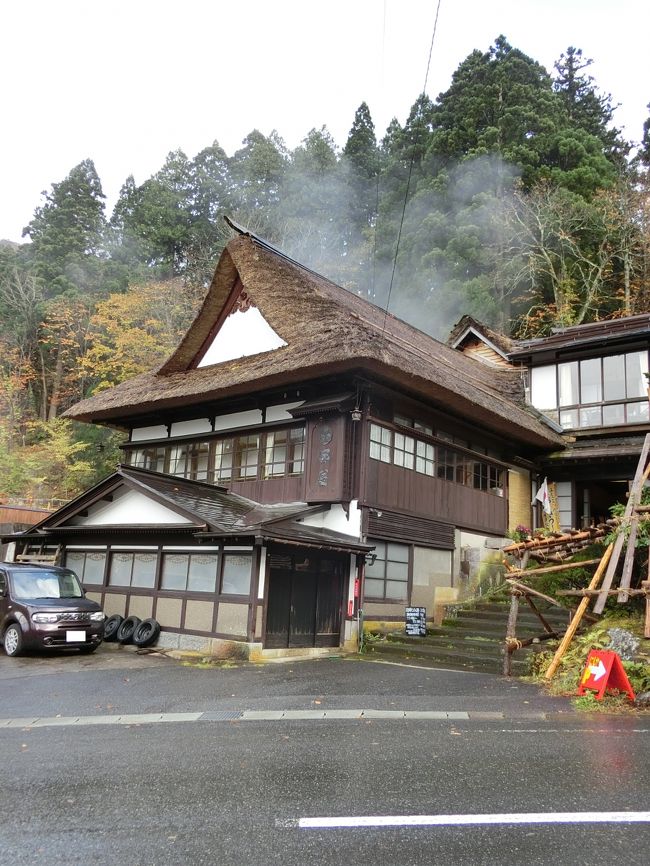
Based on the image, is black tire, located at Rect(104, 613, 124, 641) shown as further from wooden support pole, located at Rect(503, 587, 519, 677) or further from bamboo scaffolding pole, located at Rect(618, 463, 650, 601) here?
bamboo scaffolding pole, located at Rect(618, 463, 650, 601)

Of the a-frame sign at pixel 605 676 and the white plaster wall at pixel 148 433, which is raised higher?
the white plaster wall at pixel 148 433

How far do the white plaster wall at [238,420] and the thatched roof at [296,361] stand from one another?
76 cm

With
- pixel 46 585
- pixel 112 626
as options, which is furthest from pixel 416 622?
pixel 46 585

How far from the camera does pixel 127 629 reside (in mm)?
13586

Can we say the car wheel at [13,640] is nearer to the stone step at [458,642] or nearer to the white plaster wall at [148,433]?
the stone step at [458,642]

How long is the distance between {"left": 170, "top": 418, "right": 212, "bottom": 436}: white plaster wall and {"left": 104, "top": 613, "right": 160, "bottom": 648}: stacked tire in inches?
216

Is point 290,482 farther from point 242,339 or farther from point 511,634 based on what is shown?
point 511,634

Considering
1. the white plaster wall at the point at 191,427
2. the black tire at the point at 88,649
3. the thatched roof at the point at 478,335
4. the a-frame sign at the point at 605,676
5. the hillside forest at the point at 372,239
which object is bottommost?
the black tire at the point at 88,649

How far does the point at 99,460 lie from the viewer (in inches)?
1292

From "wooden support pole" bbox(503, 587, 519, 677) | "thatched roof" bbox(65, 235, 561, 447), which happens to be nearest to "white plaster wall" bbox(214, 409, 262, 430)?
"thatched roof" bbox(65, 235, 561, 447)

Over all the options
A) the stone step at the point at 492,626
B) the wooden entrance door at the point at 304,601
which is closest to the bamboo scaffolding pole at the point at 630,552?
the stone step at the point at 492,626

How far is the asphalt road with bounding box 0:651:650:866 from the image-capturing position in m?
3.53

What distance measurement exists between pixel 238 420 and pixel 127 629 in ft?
18.9

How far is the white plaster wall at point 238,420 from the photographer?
1598 cm
